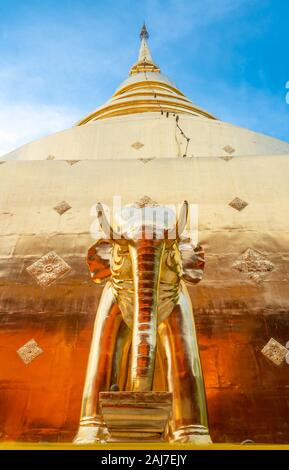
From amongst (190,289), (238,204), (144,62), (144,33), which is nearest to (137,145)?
(238,204)

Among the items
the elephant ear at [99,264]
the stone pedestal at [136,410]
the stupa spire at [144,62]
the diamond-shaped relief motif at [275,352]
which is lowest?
the stone pedestal at [136,410]

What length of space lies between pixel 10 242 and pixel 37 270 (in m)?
0.39

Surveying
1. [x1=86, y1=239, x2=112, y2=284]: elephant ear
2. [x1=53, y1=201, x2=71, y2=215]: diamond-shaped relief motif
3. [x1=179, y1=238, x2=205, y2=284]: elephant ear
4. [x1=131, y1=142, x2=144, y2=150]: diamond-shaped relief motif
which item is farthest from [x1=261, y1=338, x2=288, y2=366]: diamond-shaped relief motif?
[x1=131, y1=142, x2=144, y2=150]: diamond-shaped relief motif

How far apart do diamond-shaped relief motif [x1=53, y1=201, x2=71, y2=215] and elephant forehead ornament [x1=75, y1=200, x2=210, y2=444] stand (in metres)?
1.50

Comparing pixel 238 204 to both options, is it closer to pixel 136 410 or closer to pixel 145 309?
pixel 145 309

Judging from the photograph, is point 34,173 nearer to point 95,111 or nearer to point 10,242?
point 10,242

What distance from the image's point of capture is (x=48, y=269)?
300 cm

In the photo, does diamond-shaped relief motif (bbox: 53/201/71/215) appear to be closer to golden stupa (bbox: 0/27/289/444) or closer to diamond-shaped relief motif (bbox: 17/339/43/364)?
golden stupa (bbox: 0/27/289/444)

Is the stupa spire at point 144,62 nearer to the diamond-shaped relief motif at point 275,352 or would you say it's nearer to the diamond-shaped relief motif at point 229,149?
the diamond-shaped relief motif at point 229,149

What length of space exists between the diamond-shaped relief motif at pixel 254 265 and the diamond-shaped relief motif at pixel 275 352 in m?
0.49

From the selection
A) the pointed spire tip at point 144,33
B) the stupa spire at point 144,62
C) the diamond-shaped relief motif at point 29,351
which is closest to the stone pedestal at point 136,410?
the diamond-shaped relief motif at point 29,351

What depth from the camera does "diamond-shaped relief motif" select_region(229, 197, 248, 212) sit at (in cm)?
346

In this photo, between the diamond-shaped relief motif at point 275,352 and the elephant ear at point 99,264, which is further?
the diamond-shaped relief motif at point 275,352

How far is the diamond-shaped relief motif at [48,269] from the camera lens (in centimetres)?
293
